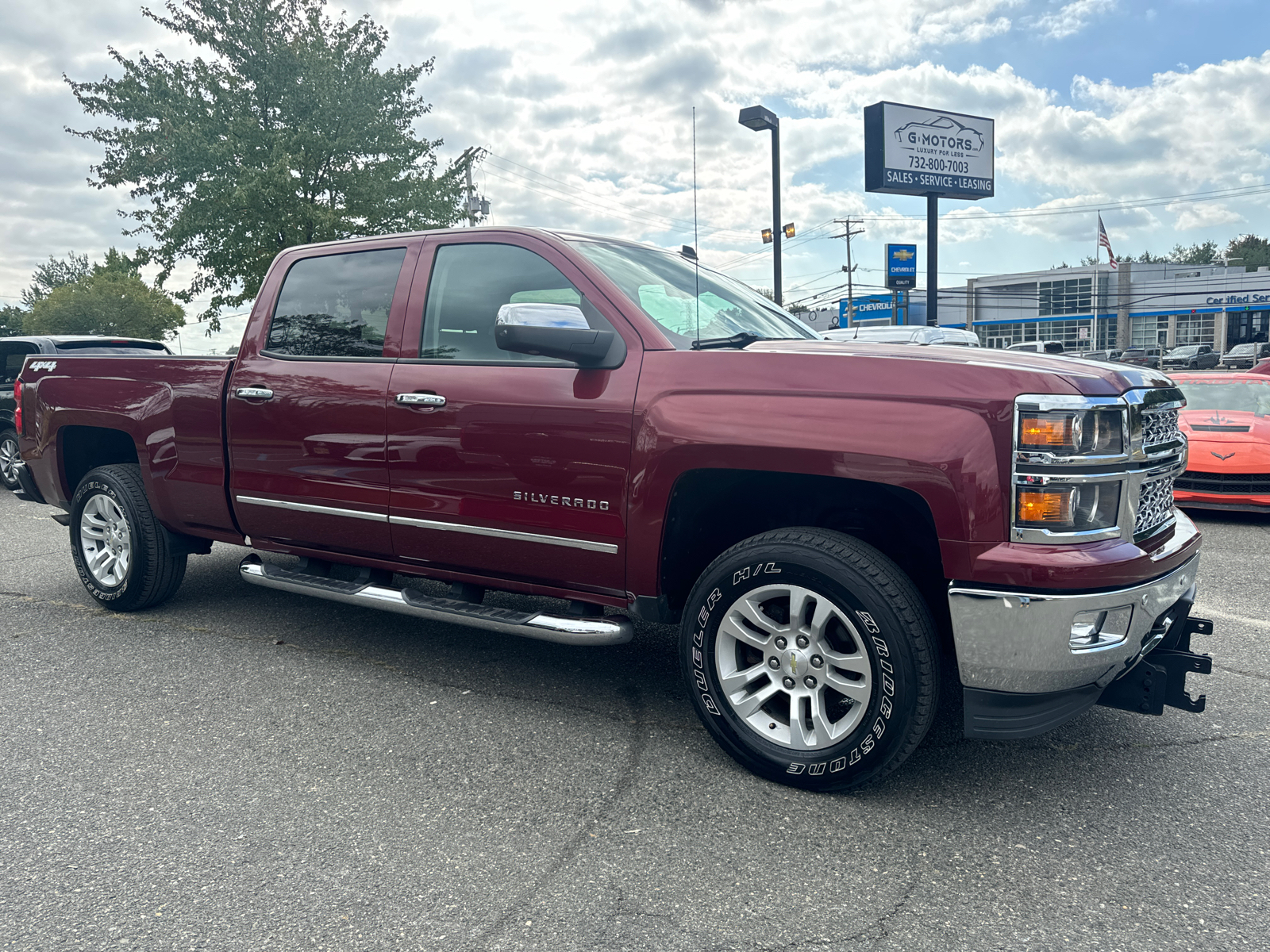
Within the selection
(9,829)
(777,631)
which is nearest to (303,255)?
(9,829)

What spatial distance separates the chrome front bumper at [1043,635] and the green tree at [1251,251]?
123104mm

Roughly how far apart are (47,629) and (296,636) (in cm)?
144

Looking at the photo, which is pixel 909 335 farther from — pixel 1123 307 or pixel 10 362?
pixel 1123 307

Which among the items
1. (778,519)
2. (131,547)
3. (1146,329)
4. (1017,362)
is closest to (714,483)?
(778,519)

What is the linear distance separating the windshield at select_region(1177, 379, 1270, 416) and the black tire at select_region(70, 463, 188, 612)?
8.28m

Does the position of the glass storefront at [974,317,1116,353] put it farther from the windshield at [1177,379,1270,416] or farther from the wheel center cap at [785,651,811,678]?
the wheel center cap at [785,651,811,678]

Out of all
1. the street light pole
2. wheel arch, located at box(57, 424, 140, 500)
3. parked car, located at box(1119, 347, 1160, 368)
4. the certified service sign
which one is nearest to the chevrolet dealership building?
parked car, located at box(1119, 347, 1160, 368)

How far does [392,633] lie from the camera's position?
4.84 metres

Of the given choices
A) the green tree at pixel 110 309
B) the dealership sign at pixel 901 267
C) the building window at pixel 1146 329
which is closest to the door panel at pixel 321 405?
the dealership sign at pixel 901 267

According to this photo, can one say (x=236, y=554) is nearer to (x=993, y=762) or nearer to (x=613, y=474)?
(x=613, y=474)

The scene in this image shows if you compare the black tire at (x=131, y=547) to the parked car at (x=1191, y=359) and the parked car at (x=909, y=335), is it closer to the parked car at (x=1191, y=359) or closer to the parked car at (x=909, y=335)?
the parked car at (x=909, y=335)

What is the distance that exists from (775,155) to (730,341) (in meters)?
16.3

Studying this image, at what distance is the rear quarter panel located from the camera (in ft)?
15.2

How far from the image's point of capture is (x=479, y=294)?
388cm
